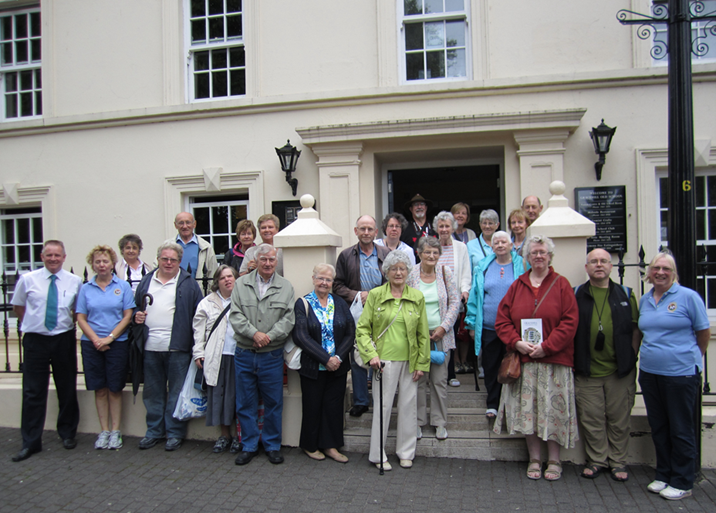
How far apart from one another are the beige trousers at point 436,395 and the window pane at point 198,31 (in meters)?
6.62

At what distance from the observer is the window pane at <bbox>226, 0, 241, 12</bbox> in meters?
8.30

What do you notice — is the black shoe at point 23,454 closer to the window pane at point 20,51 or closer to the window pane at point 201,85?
the window pane at point 201,85

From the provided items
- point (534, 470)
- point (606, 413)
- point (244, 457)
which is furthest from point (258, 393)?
point (606, 413)

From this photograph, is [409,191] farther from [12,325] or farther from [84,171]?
[12,325]

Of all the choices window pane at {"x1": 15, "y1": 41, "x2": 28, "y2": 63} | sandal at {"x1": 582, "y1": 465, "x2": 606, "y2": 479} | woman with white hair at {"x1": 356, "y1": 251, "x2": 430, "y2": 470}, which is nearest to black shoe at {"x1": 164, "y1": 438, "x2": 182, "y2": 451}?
woman with white hair at {"x1": 356, "y1": 251, "x2": 430, "y2": 470}

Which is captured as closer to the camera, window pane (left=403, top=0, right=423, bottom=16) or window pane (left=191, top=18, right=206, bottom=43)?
window pane (left=403, top=0, right=423, bottom=16)

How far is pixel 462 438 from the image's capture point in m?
4.70

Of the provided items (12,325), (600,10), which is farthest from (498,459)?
(12,325)

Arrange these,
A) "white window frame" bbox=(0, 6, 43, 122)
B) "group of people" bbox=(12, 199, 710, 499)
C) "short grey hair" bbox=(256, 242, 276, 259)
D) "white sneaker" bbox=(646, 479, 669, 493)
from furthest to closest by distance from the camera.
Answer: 1. "white window frame" bbox=(0, 6, 43, 122)
2. "short grey hair" bbox=(256, 242, 276, 259)
3. "group of people" bbox=(12, 199, 710, 499)
4. "white sneaker" bbox=(646, 479, 669, 493)

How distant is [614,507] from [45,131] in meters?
9.48

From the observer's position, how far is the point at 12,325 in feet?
28.9

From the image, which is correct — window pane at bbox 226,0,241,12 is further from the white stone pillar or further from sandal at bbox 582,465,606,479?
sandal at bbox 582,465,606,479

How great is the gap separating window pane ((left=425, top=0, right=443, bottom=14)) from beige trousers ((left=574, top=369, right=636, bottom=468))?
19.1ft

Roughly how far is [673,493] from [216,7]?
28.5ft
